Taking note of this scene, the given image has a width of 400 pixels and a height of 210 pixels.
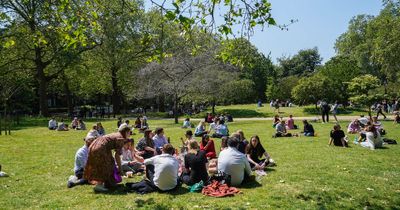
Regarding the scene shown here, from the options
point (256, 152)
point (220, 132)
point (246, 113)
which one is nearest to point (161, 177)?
point (256, 152)

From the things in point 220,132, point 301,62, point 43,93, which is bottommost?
point 220,132

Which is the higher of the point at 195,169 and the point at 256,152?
the point at 256,152

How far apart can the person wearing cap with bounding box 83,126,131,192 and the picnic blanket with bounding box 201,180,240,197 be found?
86.4 inches

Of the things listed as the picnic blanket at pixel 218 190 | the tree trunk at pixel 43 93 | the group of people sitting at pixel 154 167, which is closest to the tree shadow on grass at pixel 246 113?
the tree trunk at pixel 43 93

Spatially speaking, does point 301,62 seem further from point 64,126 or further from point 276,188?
point 276,188

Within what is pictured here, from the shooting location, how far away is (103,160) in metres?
8.98

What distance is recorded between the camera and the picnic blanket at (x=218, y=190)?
8.52 metres

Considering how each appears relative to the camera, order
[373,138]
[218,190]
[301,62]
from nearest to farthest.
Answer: [218,190] < [373,138] < [301,62]

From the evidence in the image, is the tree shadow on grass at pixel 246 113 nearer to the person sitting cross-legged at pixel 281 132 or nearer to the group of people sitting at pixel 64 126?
the group of people sitting at pixel 64 126

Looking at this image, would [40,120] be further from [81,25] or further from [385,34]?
[385,34]

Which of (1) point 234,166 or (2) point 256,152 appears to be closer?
(1) point 234,166

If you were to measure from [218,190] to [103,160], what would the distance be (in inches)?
106

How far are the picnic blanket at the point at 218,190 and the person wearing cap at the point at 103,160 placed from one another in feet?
7.20

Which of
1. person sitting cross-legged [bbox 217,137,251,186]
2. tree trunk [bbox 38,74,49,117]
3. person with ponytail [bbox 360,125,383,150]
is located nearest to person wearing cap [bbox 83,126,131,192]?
person sitting cross-legged [bbox 217,137,251,186]
